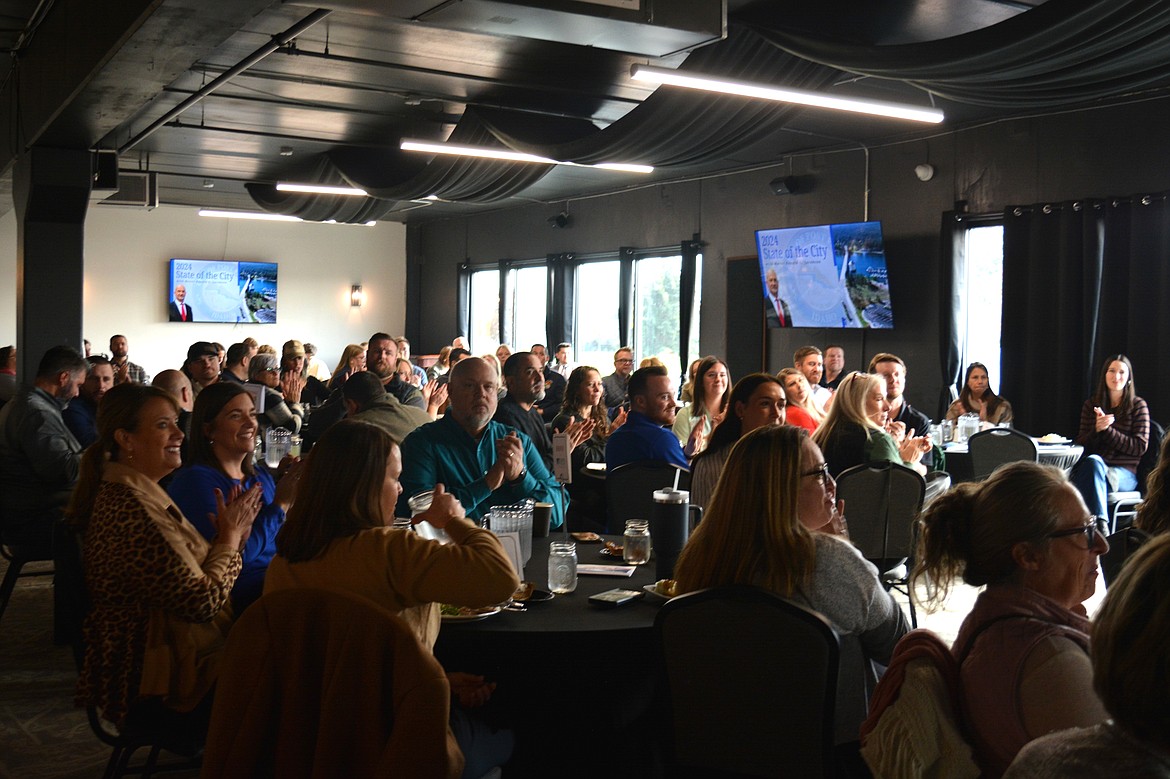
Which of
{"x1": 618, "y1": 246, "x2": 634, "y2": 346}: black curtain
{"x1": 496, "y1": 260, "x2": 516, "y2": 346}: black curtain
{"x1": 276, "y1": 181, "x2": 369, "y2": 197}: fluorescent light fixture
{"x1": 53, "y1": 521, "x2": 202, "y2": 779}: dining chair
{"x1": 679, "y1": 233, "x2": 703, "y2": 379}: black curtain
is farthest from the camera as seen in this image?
{"x1": 496, "y1": 260, "x2": 516, "y2": 346}: black curtain

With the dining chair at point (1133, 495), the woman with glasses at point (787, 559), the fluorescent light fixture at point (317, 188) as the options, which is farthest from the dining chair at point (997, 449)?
the fluorescent light fixture at point (317, 188)

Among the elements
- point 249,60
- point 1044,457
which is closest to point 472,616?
point 1044,457

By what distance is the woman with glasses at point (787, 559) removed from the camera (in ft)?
8.11

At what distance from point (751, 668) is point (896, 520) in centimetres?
295

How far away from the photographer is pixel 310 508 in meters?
2.46

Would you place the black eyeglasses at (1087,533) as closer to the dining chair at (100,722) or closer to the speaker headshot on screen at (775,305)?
the dining chair at (100,722)

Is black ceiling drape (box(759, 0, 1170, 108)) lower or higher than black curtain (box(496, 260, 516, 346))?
higher

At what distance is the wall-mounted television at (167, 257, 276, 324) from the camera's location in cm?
1748

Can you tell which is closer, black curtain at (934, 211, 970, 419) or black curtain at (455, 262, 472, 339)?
black curtain at (934, 211, 970, 419)

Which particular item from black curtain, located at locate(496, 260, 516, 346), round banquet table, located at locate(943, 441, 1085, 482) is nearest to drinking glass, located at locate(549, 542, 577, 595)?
round banquet table, located at locate(943, 441, 1085, 482)

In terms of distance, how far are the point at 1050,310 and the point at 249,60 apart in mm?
6587

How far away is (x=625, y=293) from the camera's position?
14141 mm

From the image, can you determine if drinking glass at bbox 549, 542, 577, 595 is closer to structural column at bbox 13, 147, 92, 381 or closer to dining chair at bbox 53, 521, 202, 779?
dining chair at bbox 53, 521, 202, 779

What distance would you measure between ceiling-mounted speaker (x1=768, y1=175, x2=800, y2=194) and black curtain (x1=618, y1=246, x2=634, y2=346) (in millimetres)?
3003
